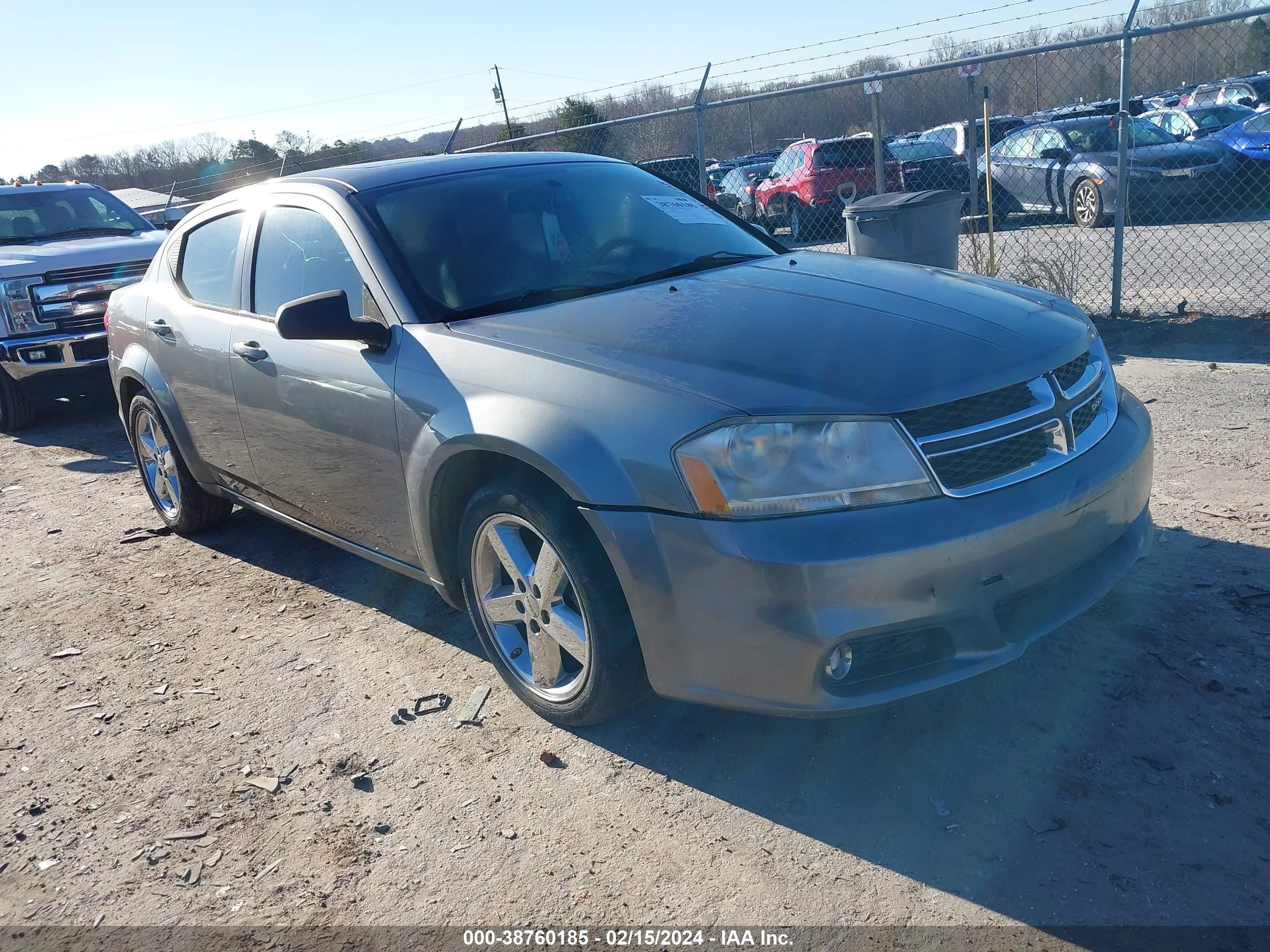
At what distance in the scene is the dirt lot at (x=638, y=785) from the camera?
2.54 metres

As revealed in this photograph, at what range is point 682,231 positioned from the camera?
4.20 m

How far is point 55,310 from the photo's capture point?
8812mm

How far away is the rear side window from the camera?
455cm

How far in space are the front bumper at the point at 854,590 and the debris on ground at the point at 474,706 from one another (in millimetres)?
852

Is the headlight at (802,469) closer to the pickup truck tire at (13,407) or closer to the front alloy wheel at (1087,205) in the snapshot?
the pickup truck tire at (13,407)

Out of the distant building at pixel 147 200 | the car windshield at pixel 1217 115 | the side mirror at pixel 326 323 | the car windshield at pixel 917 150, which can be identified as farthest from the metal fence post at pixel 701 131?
the car windshield at pixel 1217 115

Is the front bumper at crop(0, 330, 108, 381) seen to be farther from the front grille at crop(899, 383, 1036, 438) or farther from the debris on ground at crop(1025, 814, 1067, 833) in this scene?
the debris on ground at crop(1025, 814, 1067, 833)

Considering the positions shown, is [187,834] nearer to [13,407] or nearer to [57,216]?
[13,407]

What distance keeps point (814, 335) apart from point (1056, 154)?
13850 millimetres

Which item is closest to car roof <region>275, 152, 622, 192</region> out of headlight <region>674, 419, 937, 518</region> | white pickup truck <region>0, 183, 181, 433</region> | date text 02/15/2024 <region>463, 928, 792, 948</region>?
headlight <region>674, 419, 937, 518</region>

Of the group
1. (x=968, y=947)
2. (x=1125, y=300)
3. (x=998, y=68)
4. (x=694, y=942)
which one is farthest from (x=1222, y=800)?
(x=998, y=68)

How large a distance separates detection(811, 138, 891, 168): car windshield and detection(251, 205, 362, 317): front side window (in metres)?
13.6

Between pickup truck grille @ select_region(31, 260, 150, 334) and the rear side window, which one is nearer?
the rear side window

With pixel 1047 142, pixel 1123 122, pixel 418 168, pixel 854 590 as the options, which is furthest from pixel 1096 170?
pixel 854 590
